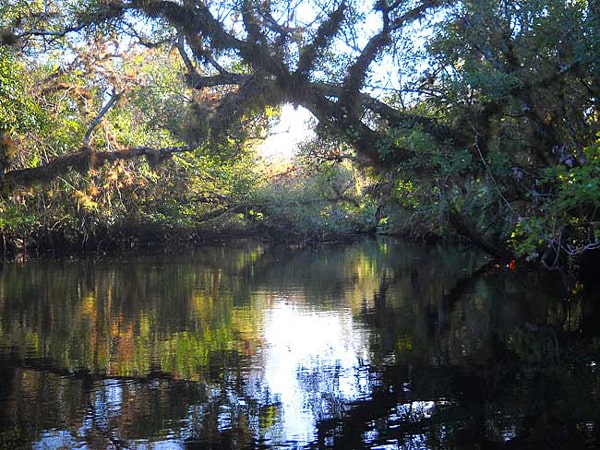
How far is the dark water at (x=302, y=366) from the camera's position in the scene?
632 cm

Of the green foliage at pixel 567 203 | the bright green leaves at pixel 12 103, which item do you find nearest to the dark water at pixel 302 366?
the green foliage at pixel 567 203

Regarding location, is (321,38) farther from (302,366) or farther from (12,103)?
(12,103)

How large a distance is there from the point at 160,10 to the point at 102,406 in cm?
788

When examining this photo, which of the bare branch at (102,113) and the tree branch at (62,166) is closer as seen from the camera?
the tree branch at (62,166)

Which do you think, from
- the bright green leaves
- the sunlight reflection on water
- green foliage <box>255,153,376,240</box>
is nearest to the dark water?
the sunlight reflection on water

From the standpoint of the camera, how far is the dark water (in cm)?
632

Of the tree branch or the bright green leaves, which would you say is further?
the tree branch

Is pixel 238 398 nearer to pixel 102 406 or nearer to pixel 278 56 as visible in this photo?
pixel 102 406

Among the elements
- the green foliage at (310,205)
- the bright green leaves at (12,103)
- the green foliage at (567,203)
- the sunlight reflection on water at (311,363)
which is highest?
the bright green leaves at (12,103)

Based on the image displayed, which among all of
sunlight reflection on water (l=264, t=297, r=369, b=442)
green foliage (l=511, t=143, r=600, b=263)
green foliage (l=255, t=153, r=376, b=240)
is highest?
green foliage (l=255, t=153, r=376, b=240)

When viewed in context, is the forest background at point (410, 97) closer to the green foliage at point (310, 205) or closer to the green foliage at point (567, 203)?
the green foliage at point (567, 203)

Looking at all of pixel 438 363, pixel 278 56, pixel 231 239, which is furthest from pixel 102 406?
pixel 231 239

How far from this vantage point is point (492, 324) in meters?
11.6

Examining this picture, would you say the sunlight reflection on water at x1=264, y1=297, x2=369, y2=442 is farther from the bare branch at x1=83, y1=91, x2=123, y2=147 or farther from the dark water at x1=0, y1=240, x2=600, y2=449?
the bare branch at x1=83, y1=91, x2=123, y2=147
